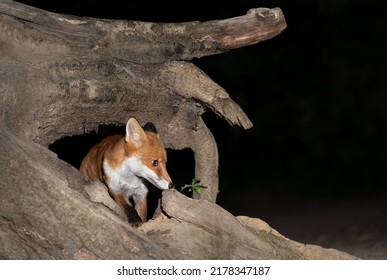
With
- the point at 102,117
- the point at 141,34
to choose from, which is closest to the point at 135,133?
the point at 102,117

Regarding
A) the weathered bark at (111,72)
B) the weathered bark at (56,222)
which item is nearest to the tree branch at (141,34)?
the weathered bark at (111,72)

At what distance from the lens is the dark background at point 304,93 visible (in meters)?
15.2

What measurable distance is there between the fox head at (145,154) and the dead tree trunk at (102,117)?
28cm

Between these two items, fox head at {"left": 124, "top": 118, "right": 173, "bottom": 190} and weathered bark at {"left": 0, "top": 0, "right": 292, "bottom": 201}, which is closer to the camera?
weathered bark at {"left": 0, "top": 0, "right": 292, "bottom": 201}

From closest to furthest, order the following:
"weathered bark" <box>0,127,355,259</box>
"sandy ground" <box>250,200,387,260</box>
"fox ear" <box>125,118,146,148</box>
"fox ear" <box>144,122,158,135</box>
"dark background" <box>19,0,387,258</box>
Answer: "weathered bark" <box>0,127,355,259</box>, "fox ear" <box>125,118,146,148</box>, "fox ear" <box>144,122,158,135</box>, "sandy ground" <box>250,200,387,260</box>, "dark background" <box>19,0,387,258</box>

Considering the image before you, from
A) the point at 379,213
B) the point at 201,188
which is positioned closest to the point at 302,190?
the point at 379,213

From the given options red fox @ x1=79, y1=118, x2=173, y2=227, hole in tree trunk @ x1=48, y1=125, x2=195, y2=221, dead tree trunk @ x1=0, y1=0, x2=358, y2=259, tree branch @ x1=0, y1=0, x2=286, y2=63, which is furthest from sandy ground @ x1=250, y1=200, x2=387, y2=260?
tree branch @ x1=0, y1=0, x2=286, y2=63

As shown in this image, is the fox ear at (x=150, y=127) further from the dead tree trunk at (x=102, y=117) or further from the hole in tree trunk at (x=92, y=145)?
the hole in tree trunk at (x=92, y=145)

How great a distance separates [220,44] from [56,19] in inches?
59.8

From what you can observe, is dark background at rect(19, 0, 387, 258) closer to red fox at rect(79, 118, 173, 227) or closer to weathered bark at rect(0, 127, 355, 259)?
red fox at rect(79, 118, 173, 227)

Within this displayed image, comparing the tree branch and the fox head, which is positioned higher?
the tree branch

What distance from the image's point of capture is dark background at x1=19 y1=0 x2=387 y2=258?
15.2 metres

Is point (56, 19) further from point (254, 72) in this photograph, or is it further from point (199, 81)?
point (254, 72)

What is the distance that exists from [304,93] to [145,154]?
11.2 m
